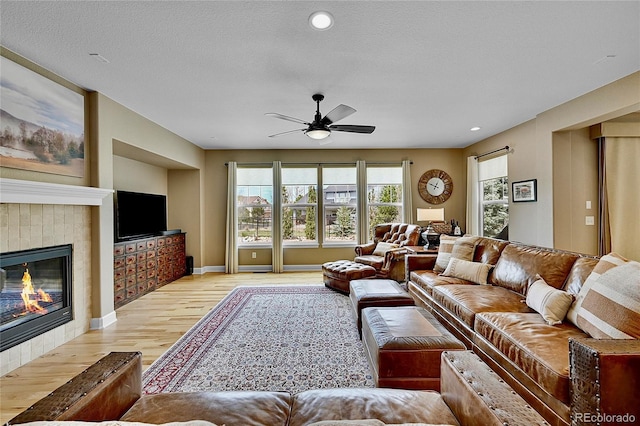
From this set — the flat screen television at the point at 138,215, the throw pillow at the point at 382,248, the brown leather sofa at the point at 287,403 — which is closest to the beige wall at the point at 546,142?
the throw pillow at the point at 382,248

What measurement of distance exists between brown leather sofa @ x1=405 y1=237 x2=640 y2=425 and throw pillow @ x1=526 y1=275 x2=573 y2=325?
0.05m

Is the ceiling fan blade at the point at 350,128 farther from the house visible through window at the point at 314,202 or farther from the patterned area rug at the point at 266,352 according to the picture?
the house visible through window at the point at 314,202

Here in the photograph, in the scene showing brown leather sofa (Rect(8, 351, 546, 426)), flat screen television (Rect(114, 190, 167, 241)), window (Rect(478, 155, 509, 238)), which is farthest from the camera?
window (Rect(478, 155, 509, 238))

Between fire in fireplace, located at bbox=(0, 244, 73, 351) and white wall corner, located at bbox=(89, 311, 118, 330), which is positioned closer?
fire in fireplace, located at bbox=(0, 244, 73, 351)

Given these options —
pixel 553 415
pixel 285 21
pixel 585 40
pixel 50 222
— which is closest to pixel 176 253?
pixel 50 222

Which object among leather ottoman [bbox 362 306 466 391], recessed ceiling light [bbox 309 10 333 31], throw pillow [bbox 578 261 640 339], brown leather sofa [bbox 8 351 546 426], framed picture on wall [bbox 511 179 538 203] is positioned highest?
recessed ceiling light [bbox 309 10 333 31]

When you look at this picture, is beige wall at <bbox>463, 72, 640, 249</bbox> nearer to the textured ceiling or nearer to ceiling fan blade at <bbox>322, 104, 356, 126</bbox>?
the textured ceiling

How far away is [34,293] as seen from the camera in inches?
108

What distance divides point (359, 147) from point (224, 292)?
3980 millimetres

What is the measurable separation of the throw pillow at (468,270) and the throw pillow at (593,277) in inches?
44.7

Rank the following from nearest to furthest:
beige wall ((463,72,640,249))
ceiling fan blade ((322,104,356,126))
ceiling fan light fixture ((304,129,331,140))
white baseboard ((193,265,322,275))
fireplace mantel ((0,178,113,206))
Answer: fireplace mantel ((0,178,113,206)) < ceiling fan blade ((322,104,356,126)) < beige wall ((463,72,640,249)) < ceiling fan light fixture ((304,129,331,140)) < white baseboard ((193,265,322,275))

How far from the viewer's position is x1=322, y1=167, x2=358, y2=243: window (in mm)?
6453

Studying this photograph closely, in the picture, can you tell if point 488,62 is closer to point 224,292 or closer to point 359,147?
point 359,147

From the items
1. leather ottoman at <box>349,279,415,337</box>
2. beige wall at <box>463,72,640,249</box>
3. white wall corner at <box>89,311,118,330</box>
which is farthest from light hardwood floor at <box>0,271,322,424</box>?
beige wall at <box>463,72,640,249</box>
